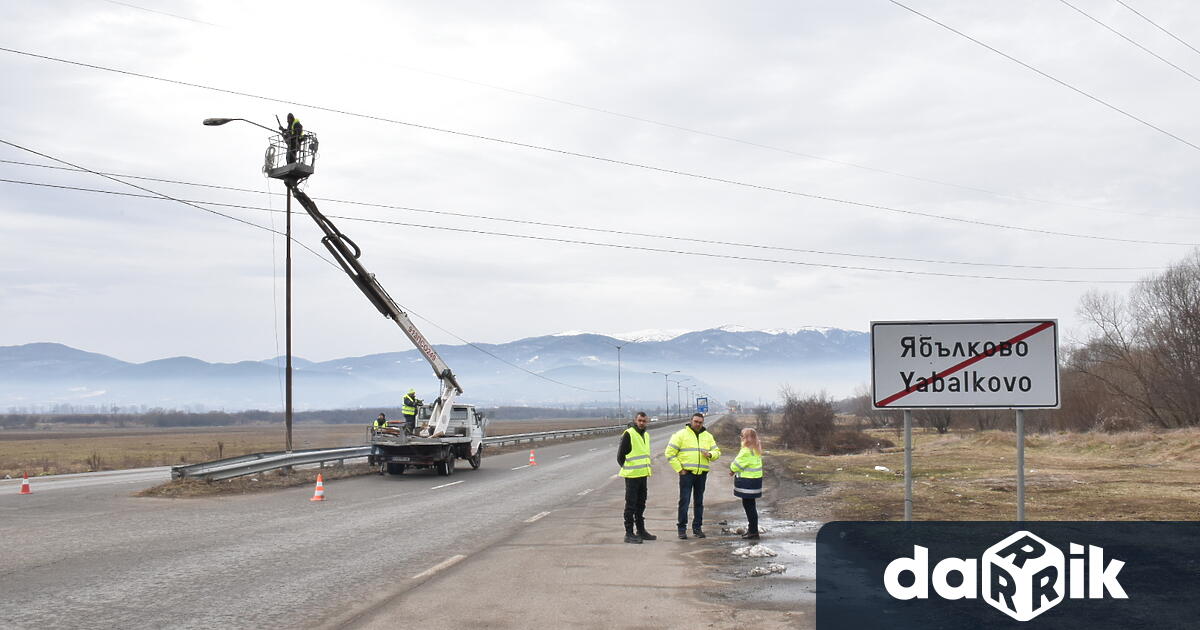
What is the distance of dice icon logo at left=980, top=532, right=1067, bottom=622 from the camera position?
7.91 m

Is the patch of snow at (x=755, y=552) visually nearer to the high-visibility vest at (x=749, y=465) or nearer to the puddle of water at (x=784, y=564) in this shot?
the puddle of water at (x=784, y=564)

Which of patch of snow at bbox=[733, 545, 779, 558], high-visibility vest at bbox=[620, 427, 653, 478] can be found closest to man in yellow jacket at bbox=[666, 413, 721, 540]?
high-visibility vest at bbox=[620, 427, 653, 478]

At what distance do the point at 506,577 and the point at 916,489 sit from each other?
13.1 m

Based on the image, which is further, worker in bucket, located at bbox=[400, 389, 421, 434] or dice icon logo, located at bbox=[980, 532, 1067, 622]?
worker in bucket, located at bbox=[400, 389, 421, 434]

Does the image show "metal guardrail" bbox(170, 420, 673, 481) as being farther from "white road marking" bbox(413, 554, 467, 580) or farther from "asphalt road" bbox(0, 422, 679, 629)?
"white road marking" bbox(413, 554, 467, 580)

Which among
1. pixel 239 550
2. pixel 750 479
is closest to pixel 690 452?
pixel 750 479

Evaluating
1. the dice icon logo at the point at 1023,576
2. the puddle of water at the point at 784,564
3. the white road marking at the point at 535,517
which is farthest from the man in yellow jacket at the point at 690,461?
the dice icon logo at the point at 1023,576

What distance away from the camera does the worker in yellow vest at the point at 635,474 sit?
12656 millimetres

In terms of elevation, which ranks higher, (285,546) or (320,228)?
(320,228)

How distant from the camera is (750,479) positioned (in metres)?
12.7

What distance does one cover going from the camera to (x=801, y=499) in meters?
18.6

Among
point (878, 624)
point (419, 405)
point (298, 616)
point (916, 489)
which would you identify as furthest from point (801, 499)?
point (419, 405)

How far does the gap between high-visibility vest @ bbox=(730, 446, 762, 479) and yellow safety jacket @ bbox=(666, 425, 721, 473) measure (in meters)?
0.45

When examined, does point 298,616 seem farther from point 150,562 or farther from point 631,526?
point 631,526
